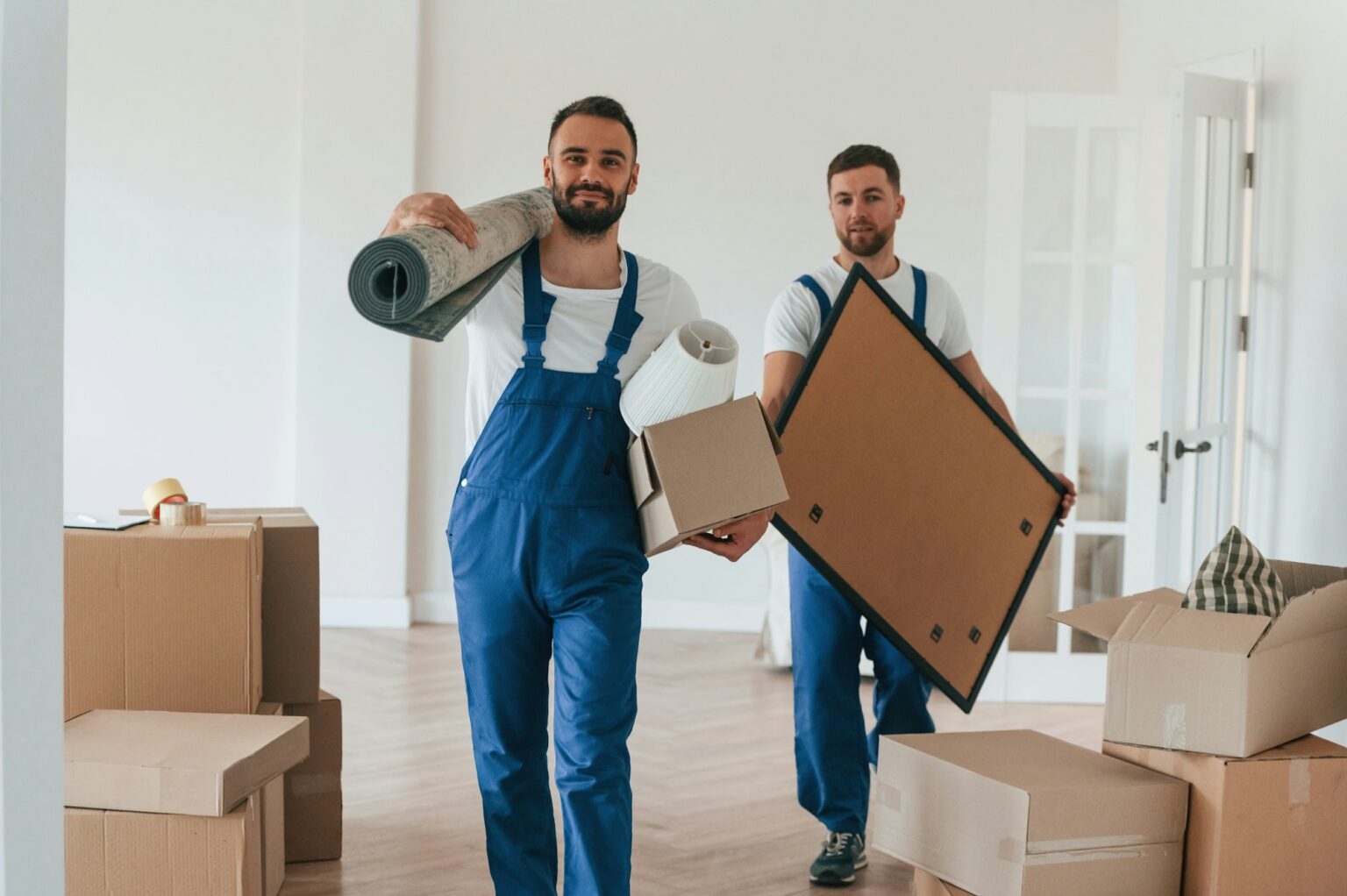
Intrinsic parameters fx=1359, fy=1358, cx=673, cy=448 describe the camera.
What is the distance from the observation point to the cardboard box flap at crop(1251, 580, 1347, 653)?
2332mm

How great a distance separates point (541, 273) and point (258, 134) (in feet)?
13.4

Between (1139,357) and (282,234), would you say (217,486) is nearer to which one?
(282,234)

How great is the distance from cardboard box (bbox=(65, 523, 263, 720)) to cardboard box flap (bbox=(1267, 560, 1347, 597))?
212 cm

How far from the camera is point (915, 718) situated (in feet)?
10.5

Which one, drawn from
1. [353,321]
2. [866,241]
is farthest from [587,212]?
[353,321]

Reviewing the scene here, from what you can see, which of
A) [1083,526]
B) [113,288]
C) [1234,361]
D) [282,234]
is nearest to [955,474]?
[1234,361]

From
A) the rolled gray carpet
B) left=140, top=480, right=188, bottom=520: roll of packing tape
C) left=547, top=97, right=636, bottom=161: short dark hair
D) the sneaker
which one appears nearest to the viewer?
the rolled gray carpet

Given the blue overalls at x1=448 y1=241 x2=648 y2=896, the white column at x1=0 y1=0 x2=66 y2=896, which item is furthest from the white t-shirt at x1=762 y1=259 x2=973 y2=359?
the white column at x1=0 y1=0 x2=66 y2=896

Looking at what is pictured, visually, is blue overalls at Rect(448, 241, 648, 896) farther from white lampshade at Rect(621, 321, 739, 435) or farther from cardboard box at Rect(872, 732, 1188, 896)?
cardboard box at Rect(872, 732, 1188, 896)

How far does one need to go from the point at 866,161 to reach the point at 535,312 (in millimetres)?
1123

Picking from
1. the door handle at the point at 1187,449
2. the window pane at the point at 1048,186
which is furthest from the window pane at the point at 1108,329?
the door handle at the point at 1187,449

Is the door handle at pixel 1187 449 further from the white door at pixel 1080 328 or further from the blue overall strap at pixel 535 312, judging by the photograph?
the blue overall strap at pixel 535 312

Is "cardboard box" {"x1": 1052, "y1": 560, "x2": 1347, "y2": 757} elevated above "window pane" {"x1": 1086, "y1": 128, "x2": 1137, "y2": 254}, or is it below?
below

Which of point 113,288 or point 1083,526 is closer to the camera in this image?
point 1083,526
